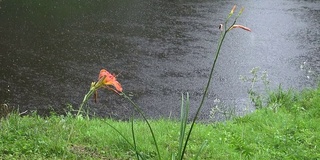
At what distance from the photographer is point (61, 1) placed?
12672mm

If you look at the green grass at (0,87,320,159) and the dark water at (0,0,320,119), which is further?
the dark water at (0,0,320,119)

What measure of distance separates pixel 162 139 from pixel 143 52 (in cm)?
490

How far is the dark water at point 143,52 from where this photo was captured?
6.32 metres

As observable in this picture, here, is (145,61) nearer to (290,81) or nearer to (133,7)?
(290,81)

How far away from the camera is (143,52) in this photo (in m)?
8.59

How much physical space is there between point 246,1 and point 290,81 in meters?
8.30

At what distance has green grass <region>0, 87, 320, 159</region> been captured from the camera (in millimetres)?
3391

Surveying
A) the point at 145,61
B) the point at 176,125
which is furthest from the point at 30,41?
the point at 176,125

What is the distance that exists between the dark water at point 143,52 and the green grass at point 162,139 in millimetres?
1377

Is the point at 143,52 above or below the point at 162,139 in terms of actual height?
below

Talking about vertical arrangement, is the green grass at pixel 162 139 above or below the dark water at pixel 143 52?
above

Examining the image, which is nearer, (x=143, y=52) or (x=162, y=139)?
(x=162, y=139)

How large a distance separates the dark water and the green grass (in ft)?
4.52

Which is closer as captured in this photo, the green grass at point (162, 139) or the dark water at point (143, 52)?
the green grass at point (162, 139)
